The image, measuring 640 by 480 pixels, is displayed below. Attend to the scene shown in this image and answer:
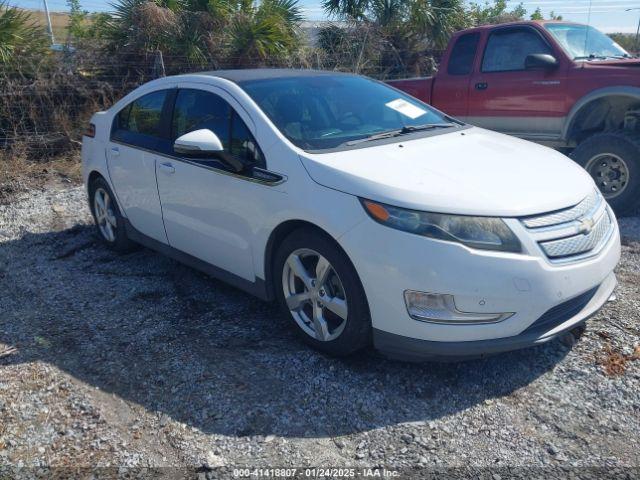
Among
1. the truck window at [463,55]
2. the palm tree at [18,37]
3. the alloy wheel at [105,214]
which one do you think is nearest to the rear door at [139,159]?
the alloy wheel at [105,214]

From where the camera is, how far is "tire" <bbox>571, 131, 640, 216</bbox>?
Answer: 239 inches

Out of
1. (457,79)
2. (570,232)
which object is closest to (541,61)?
(457,79)

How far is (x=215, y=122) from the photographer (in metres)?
4.32

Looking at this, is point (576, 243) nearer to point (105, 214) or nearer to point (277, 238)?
point (277, 238)

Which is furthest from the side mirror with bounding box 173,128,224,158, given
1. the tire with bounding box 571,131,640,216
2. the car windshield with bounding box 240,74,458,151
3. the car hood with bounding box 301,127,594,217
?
the tire with bounding box 571,131,640,216

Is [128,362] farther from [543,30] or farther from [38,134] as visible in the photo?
[38,134]

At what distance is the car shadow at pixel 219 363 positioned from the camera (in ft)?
10.6

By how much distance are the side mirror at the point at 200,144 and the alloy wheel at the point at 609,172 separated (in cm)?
411

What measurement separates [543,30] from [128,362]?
5.84 meters

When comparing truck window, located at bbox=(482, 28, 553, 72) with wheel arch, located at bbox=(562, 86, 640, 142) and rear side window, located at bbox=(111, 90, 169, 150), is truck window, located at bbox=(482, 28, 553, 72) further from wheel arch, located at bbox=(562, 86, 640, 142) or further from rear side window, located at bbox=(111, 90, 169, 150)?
rear side window, located at bbox=(111, 90, 169, 150)

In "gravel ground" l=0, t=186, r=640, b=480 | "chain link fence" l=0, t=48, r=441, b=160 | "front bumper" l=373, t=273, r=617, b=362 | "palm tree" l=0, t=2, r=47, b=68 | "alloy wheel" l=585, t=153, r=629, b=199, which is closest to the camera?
"gravel ground" l=0, t=186, r=640, b=480

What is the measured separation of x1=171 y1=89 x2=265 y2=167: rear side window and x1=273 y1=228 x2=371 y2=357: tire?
25.1 inches

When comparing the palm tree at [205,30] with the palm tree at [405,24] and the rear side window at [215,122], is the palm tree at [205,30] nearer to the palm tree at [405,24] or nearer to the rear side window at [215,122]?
the palm tree at [405,24]

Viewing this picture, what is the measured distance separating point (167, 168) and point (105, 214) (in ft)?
5.05
